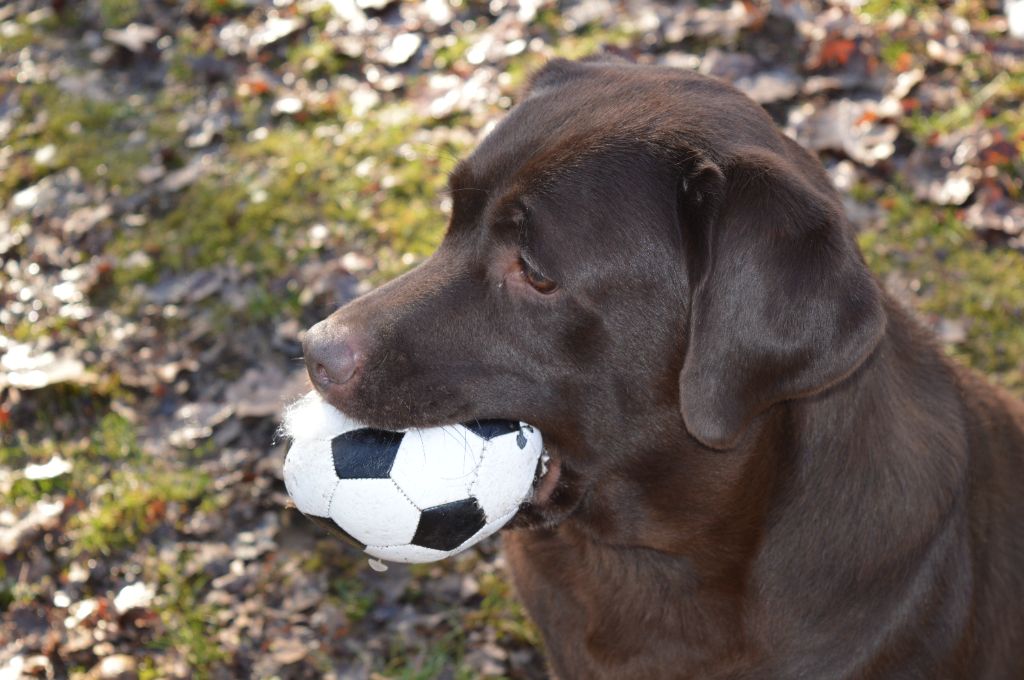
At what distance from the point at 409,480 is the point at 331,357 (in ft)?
1.22

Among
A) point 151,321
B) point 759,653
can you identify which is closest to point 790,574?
point 759,653

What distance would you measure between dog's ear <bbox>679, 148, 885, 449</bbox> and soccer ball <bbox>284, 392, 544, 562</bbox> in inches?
19.7

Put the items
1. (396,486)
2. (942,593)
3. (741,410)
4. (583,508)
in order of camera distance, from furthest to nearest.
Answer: (583,508) → (942,593) → (396,486) → (741,410)

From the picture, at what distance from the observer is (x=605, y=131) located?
2.69 m

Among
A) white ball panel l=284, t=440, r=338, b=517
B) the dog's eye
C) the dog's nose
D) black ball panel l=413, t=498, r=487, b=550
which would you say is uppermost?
the dog's eye

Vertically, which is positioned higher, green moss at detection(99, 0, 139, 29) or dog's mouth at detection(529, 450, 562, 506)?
dog's mouth at detection(529, 450, 562, 506)

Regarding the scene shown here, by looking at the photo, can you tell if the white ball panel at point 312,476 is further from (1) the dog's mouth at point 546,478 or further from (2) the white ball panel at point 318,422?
(1) the dog's mouth at point 546,478

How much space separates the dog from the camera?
8.61ft

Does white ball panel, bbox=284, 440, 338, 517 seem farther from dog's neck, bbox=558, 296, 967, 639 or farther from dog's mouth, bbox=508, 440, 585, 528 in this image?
dog's neck, bbox=558, 296, 967, 639

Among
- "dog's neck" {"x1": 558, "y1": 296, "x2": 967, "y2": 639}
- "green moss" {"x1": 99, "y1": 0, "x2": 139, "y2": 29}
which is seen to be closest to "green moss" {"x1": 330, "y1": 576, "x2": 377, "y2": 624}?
"dog's neck" {"x1": 558, "y1": 296, "x2": 967, "y2": 639}

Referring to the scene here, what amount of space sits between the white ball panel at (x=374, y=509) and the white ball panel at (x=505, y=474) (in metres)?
0.17

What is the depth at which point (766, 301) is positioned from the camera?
2.35 metres

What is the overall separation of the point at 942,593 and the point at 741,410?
850 millimetres

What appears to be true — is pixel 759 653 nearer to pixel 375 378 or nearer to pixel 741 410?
pixel 741 410
